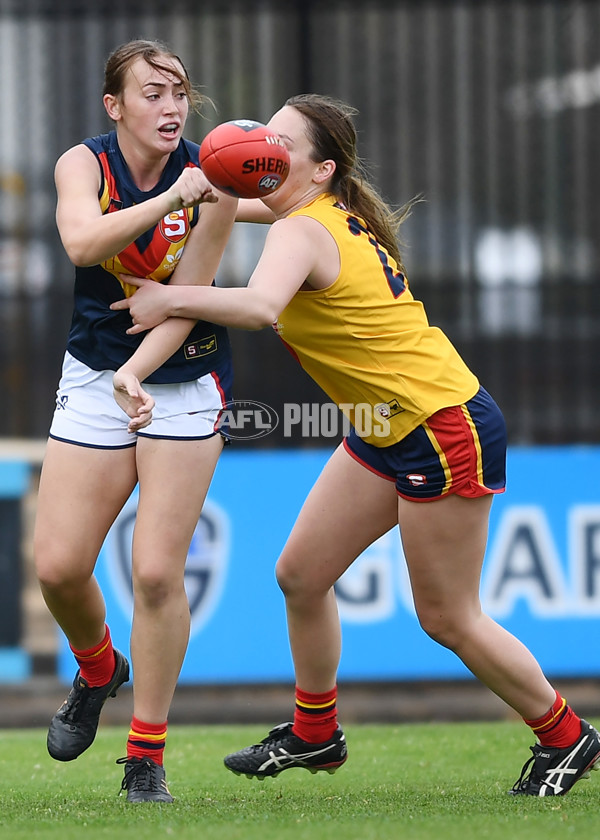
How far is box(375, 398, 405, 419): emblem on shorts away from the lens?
380 centimetres

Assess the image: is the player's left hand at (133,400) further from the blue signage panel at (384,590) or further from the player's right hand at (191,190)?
the blue signage panel at (384,590)

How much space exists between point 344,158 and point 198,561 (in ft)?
11.0

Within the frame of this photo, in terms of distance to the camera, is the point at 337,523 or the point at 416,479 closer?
the point at 416,479

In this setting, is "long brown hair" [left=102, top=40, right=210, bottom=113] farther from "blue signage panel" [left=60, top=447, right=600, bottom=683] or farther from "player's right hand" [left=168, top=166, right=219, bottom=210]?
"blue signage panel" [left=60, top=447, right=600, bottom=683]

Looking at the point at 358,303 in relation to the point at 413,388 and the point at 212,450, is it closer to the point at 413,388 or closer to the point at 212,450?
the point at 413,388

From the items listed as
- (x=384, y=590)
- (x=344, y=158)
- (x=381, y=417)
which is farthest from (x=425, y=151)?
(x=381, y=417)

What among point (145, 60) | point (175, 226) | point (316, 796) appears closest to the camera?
point (145, 60)

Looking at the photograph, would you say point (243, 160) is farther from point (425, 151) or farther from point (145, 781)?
point (425, 151)

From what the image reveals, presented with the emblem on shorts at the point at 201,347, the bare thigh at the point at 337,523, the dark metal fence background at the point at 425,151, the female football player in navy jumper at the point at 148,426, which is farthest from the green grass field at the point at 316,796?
the dark metal fence background at the point at 425,151

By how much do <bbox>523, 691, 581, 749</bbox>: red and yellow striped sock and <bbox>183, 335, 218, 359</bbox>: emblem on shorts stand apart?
151 cm

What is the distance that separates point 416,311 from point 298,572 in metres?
0.88

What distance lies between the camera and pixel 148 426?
3.86 metres

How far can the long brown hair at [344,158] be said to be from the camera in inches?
150

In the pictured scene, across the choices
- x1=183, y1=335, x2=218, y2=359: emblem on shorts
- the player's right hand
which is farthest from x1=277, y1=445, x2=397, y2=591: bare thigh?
the player's right hand
